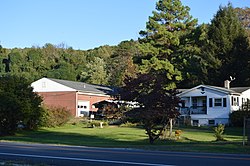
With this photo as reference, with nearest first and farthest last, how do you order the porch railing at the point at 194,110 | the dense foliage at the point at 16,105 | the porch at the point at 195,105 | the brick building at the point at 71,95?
the dense foliage at the point at 16,105
the porch railing at the point at 194,110
the porch at the point at 195,105
the brick building at the point at 71,95

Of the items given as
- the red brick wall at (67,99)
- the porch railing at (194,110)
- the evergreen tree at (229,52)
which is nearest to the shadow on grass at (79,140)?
the red brick wall at (67,99)

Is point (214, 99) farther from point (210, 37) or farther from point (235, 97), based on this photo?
point (210, 37)

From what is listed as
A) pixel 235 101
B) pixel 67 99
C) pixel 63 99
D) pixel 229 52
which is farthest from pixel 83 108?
pixel 229 52

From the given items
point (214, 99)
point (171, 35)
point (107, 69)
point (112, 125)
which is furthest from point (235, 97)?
point (107, 69)

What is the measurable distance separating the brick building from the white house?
42.3ft

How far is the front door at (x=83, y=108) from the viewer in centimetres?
6719

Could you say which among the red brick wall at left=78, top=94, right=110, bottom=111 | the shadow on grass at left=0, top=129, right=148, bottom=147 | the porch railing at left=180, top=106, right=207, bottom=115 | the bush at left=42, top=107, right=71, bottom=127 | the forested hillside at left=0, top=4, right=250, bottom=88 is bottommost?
the shadow on grass at left=0, top=129, right=148, bottom=147

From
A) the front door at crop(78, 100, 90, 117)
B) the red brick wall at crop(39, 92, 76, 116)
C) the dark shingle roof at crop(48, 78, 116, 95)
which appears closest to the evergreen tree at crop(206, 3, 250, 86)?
the dark shingle roof at crop(48, 78, 116, 95)

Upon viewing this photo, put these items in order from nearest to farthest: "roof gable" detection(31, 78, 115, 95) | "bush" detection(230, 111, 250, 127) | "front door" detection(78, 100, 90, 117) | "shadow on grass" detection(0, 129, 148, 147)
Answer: "shadow on grass" detection(0, 129, 148, 147)
"bush" detection(230, 111, 250, 127)
"front door" detection(78, 100, 90, 117)
"roof gable" detection(31, 78, 115, 95)

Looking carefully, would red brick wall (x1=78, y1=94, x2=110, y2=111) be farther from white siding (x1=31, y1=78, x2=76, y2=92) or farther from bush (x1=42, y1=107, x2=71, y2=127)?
bush (x1=42, y1=107, x2=71, y2=127)

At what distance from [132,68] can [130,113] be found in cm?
4566

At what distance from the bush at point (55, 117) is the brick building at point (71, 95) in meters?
14.3

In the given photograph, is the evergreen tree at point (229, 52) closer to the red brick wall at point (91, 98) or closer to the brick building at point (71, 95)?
the brick building at point (71, 95)

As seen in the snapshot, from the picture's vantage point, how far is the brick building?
66.6 metres
